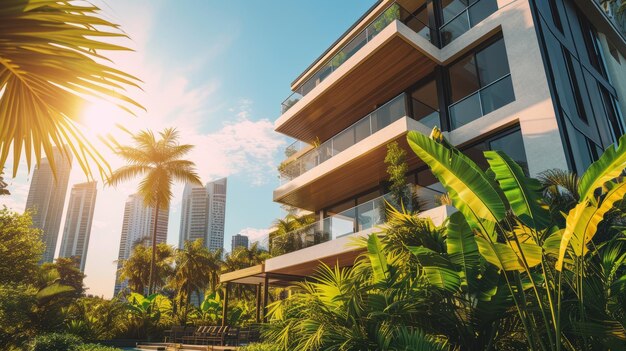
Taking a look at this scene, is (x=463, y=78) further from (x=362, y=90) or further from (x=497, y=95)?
(x=362, y=90)

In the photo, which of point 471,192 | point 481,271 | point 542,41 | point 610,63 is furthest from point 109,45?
point 610,63

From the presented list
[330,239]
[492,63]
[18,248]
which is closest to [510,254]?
[330,239]

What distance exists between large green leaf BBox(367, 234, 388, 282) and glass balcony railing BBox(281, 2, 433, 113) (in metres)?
9.75

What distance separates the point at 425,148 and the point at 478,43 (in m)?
10.1

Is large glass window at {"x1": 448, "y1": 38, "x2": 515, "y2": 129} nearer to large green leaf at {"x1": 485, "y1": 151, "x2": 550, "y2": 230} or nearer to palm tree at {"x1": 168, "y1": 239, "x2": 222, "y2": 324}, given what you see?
large green leaf at {"x1": 485, "y1": 151, "x2": 550, "y2": 230}

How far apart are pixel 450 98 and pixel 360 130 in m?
3.35

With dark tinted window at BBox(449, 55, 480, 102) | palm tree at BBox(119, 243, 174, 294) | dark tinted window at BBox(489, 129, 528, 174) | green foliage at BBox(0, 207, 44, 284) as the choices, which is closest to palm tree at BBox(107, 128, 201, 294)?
green foliage at BBox(0, 207, 44, 284)

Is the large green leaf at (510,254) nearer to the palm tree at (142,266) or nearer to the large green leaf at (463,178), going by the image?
the large green leaf at (463,178)

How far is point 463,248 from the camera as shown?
18.9 ft

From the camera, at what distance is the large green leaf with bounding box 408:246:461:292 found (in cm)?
562

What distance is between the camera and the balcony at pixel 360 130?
14227mm

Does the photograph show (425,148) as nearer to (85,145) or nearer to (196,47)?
(196,47)

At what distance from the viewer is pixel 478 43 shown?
13.6 metres

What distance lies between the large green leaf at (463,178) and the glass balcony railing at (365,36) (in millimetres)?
9765
